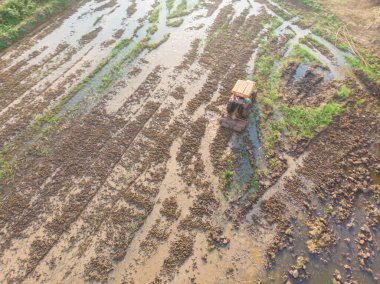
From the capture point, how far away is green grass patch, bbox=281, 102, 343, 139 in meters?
12.7

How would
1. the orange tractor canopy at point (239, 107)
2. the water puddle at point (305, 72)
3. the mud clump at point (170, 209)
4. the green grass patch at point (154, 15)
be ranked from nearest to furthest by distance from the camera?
1. the mud clump at point (170, 209)
2. the orange tractor canopy at point (239, 107)
3. the water puddle at point (305, 72)
4. the green grass patch at point (154, 15)

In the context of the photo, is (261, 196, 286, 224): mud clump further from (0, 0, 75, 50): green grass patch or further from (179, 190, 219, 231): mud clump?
(0, 0, 75, 50): green grass patch

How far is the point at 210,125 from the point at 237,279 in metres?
6.62

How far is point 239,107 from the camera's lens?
12039 millimetres

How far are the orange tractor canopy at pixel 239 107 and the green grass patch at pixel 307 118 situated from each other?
2151mm

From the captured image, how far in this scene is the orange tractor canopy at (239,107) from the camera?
11938mm

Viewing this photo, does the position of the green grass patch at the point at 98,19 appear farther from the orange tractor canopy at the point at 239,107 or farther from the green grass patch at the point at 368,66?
the green grass patch at the point at 368,66

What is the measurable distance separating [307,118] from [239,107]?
3.65 m

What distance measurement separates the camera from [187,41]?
18047mm

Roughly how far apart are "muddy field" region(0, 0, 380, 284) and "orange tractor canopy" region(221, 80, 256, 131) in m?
0.50

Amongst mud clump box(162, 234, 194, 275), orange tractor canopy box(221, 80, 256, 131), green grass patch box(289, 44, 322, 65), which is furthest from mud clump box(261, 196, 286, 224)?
green grass patch box(289, 44, 322, 65)

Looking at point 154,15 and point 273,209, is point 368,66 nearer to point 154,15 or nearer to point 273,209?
point 273,209

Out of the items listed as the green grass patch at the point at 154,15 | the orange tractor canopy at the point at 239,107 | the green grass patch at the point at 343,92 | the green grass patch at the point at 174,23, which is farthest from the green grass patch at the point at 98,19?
the green grass patch at the point at 343,92

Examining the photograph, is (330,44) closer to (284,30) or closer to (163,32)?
(284,30)
